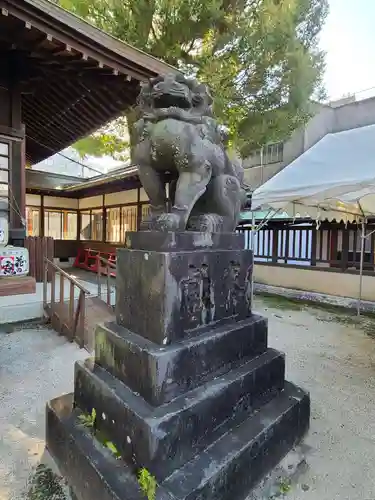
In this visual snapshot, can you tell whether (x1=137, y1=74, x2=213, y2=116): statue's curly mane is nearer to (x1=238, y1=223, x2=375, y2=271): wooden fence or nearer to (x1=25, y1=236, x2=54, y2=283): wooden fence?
(x1=25, y1=236, x2=54, y2=283): wooden fence

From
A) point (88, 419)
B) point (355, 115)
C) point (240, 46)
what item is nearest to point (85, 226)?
point (240, 46)

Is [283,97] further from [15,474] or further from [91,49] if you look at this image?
[15,474]

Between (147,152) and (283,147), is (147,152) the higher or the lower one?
the lower one

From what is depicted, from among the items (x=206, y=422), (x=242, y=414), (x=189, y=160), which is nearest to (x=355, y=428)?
(x=242, y=414)

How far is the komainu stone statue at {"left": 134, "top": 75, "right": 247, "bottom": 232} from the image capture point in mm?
1819

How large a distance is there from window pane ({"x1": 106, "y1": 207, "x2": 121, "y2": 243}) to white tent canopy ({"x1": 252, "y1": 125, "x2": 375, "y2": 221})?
631 centimetres

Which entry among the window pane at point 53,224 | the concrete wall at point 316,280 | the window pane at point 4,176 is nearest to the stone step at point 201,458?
the window pane at point 4,176

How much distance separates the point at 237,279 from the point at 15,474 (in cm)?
180

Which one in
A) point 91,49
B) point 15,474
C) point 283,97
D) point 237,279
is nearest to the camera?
point 15,474

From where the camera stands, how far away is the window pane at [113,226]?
10070 millimetres

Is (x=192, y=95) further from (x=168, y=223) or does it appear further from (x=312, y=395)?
(x=312, y=395)

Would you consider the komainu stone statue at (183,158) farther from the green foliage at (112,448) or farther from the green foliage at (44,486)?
the green foliage at (44,486)

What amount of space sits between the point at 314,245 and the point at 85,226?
840 cm

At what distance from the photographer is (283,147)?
12.0 metres
